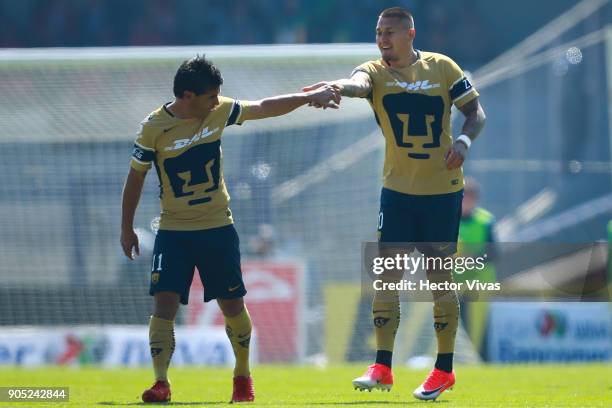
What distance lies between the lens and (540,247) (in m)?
17.5

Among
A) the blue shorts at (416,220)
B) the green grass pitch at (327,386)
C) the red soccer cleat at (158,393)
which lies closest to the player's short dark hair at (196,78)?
the blue shorts at (416,220)

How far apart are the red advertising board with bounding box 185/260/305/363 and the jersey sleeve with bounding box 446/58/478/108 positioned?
6.96m

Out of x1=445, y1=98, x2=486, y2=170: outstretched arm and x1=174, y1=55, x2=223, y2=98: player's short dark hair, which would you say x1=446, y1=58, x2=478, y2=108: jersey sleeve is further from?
x1=174, y1=55, x2=223, y2=98: player's short dark hair

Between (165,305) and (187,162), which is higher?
(187,162)

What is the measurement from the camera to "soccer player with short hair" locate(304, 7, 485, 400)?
811 cm

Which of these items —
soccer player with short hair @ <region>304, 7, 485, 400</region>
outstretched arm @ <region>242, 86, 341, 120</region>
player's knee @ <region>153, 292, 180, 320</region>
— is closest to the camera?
player's knee @ <region>153, 292, 180, 320</region>

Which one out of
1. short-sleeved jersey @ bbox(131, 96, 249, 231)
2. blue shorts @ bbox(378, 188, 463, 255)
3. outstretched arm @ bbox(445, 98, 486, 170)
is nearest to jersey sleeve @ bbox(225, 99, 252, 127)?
short-sleeved jersey @ bbox(131, 96, 249, 231)

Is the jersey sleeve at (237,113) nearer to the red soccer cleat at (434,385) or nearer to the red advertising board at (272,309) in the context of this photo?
the red soccer cleat at (434,385)

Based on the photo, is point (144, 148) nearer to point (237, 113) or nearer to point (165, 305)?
point (237, 113)

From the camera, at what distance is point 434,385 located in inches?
312

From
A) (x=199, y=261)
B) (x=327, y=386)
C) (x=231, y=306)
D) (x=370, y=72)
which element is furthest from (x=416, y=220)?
(x=327, y=386)

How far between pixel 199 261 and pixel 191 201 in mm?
378

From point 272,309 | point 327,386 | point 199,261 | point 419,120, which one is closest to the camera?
point 199,261

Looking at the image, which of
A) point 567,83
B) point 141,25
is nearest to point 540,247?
point 567,83
